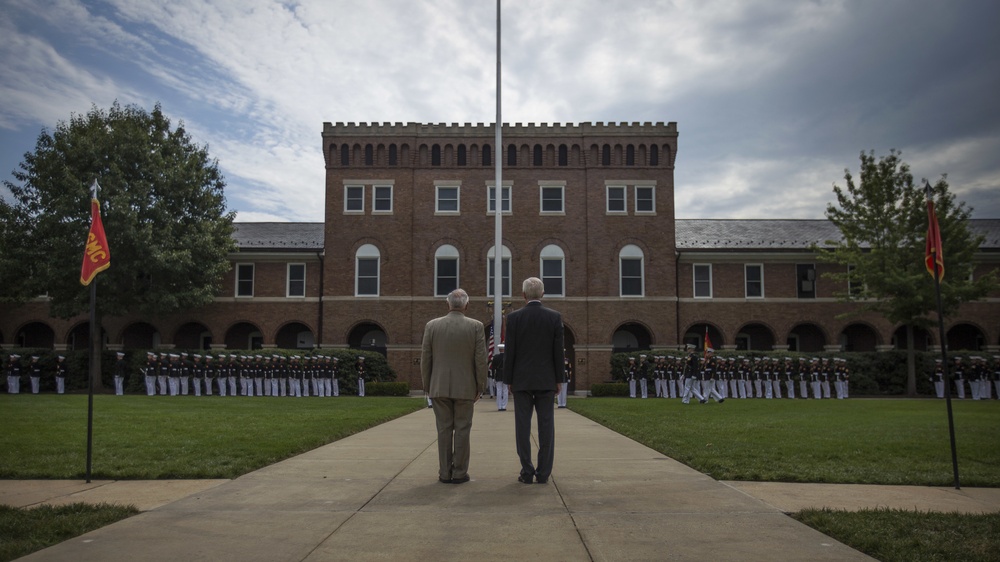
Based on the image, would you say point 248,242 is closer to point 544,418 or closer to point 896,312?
point 896,312

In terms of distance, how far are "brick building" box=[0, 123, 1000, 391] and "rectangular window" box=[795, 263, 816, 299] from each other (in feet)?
0.25

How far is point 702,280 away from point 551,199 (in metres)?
9.15

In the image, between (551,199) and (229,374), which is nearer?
(229,374)

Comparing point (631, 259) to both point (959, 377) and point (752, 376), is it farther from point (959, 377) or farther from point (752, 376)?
point (959, 377)

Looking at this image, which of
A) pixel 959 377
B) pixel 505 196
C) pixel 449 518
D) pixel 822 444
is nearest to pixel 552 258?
pixel 505 196

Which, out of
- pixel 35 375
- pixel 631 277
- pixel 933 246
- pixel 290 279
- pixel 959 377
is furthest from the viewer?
pixel 290 279

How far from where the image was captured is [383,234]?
3866cm

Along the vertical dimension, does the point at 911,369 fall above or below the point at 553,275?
below

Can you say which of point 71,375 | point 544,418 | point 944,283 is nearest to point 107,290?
point 71,375

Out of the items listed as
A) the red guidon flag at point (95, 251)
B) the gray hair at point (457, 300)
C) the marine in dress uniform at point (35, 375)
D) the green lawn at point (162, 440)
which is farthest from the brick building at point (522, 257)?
the gray hair at point (457, 300)

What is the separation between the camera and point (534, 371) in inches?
304

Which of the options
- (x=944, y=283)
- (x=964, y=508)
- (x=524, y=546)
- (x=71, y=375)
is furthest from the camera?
(x=71, y=375)

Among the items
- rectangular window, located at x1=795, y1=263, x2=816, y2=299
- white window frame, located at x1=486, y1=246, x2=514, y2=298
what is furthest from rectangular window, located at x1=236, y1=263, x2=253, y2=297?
rectangular window, located at x1=795, y1=263, x2=816, y2=299

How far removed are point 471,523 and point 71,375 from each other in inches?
1384
